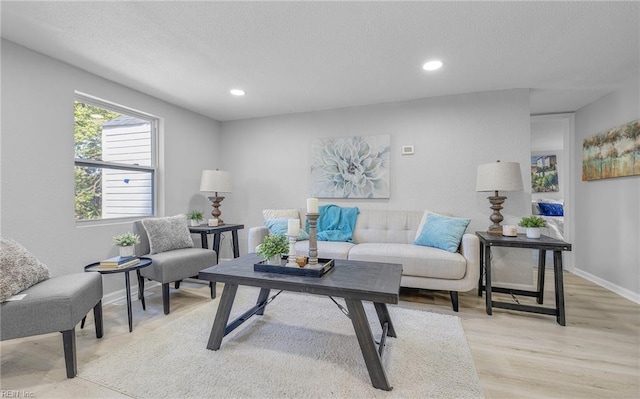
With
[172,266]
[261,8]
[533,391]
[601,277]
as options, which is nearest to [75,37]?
[261,8]

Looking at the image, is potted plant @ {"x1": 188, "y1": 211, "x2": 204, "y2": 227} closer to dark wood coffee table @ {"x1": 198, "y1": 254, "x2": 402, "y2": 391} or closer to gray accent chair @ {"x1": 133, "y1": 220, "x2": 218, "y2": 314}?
gray accent chair @ {"x1": 133, "y1": 220, "x2": 218, "y2": 314}

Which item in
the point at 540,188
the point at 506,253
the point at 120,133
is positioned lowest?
the point at 506,253

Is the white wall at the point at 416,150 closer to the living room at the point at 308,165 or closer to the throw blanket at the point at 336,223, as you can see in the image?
the living room at the point at 308,165

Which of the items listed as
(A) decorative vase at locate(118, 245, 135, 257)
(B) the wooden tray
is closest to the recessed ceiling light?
(B) the wooden tray

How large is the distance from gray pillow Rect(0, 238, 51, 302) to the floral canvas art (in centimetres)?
279

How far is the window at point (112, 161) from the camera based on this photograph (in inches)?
107

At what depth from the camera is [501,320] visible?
7.89 feet

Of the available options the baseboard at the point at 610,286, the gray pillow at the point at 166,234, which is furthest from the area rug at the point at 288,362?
the baseboard at the point at 610,286

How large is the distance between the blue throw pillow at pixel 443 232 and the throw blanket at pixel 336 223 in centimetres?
78

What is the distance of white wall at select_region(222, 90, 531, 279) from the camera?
123 inches

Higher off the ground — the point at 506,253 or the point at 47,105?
the point at 47,105

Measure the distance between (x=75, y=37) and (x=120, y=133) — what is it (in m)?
1.20

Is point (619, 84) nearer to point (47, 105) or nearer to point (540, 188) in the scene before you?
point (540, 188)

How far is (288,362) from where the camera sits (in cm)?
177
